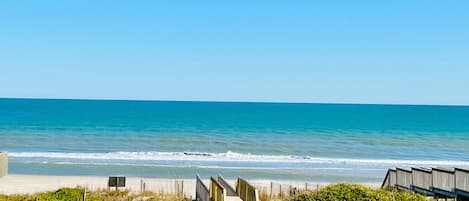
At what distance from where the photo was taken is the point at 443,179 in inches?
708

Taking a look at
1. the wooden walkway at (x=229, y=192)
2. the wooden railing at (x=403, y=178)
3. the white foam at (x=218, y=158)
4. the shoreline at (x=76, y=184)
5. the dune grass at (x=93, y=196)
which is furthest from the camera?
the white foam at (x=218, y=158)

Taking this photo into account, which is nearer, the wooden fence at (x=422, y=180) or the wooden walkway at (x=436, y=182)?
the wooden walkway at (x=436, y=182)

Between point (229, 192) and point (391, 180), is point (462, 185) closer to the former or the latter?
point (391, 180)

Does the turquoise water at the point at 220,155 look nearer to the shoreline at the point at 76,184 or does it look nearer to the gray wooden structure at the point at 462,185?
the shoreline at the point at 76,184

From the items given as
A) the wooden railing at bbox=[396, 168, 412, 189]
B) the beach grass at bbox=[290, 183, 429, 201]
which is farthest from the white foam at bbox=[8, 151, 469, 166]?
the beach grass at bbox=[290, 183, 429, 201]

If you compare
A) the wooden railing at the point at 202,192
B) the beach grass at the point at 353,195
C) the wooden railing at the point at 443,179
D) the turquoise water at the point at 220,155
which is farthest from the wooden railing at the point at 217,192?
the turquoise water at the point at 220,155

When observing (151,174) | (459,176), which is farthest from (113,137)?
(459,176)

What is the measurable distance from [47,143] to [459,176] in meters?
38.3

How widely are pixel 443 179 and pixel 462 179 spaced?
2.78ft

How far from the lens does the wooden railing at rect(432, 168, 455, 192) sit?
1767cm

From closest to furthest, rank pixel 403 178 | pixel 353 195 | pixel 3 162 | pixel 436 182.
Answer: pixel 353 195
pixel 436 182
pixel 403 178
pixel 3 162

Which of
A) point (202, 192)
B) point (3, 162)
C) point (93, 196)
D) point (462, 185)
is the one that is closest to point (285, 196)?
point (202, 192)

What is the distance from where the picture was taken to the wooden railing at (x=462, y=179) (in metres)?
17.0

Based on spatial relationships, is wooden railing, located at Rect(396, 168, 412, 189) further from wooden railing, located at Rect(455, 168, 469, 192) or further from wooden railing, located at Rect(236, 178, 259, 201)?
wooden railing, located at Rect(236, 178, 259, 201)
